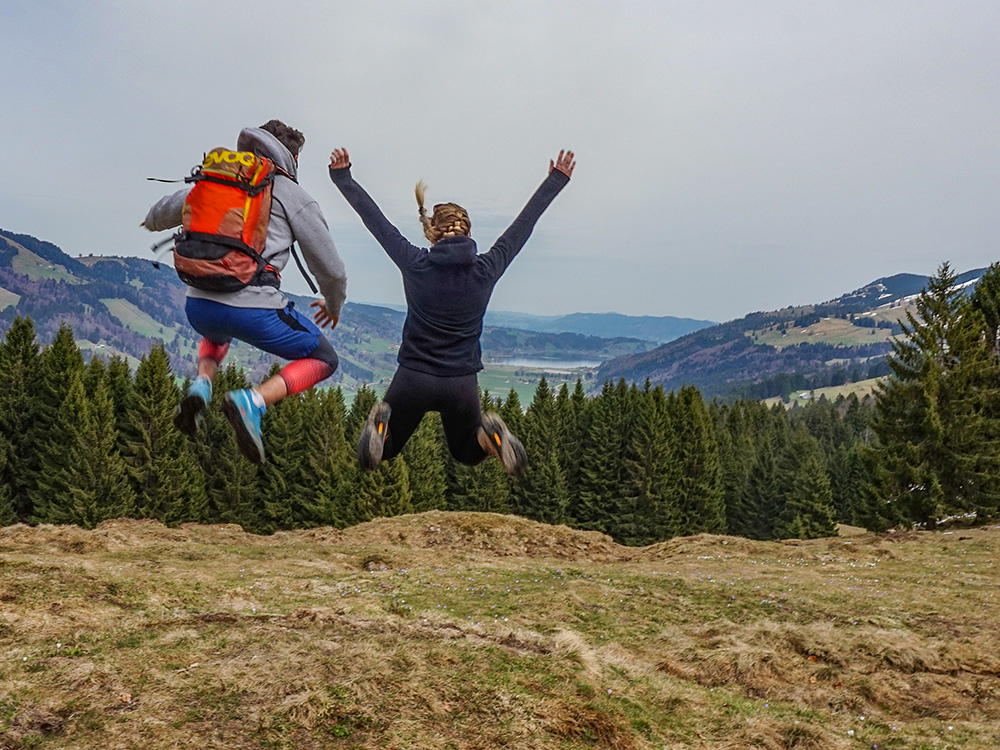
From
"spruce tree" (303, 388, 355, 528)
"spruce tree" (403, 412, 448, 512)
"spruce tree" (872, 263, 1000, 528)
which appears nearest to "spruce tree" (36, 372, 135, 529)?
"spruce tree" (303, 388, 355, 528)

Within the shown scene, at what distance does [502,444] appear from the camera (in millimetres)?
5359

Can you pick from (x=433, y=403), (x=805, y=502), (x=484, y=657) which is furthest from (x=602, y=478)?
(x=433, y=403)

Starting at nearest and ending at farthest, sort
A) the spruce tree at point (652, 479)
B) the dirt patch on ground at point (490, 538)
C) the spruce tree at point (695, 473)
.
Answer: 1. the dirt patch on ground at point (490, 538)
2. the spruce tree at point (652, 479)
3. the spruce tree at point (695, 473)

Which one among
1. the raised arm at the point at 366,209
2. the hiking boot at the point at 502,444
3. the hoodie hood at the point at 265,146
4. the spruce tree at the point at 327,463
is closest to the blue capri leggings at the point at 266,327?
the raised arm at the point at 366,209

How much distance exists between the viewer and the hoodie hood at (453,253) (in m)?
4.68

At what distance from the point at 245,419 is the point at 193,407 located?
514mm

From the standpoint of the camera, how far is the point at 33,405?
41375 mm

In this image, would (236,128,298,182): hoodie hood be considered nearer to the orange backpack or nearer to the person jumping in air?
the orange backpack

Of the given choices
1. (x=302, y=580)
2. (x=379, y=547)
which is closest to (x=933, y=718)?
(x=302, y=580)

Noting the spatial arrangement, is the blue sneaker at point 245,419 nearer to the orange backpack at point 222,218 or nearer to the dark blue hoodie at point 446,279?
the orange backpack at point 222,218

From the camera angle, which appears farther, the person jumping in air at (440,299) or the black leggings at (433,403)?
the black leggings at (433,403)

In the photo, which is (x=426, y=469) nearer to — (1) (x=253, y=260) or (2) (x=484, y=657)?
(2) (x=484, y=657)

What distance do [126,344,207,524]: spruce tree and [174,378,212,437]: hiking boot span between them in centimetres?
4018

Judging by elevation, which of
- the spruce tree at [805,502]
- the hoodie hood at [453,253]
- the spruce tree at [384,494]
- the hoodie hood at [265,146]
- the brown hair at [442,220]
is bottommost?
the spruce tree at [805,502]
